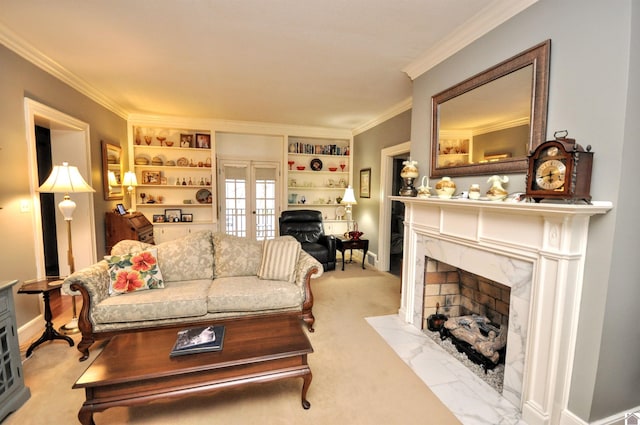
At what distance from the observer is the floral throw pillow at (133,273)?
2.53 meters

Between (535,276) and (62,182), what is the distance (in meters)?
3.71

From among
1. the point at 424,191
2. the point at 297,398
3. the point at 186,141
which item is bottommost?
the point at 297,398

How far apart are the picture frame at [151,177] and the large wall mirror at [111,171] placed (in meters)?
0.53

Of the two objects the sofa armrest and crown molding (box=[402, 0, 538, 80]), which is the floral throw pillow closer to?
the sofa armrest

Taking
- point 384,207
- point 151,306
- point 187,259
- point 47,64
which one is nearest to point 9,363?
point 151,306

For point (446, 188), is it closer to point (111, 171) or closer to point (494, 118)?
point (494, 118)

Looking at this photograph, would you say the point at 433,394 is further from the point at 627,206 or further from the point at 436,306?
the point at 627,206

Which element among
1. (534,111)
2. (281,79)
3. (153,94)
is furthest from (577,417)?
(153,94)

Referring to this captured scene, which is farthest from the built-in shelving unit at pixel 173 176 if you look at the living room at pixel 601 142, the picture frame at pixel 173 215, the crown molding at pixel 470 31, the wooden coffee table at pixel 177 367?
the living room at pixel 601 142

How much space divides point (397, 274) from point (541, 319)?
10.2 feet

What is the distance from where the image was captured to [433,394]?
1.97m

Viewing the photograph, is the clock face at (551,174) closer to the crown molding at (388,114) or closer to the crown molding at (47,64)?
the crown molding at (388,114)

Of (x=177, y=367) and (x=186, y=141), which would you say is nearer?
(x=177, y=367)

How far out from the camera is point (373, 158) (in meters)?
5.12
